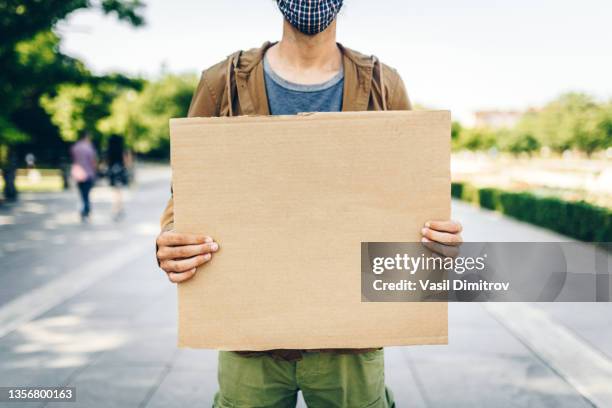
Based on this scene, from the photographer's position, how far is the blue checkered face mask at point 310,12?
54.2 inches

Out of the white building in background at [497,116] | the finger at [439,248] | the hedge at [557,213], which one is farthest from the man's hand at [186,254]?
the white building in background at [497,116]

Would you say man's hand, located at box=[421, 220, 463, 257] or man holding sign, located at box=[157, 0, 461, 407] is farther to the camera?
man holding sign, located at box=[157, 0, 461, 407]

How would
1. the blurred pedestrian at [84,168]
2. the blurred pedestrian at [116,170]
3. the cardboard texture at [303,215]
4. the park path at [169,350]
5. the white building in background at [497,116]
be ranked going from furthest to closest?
the white building in background at [497,116]
the blurred pedestrian at [116,170]
the blurred pedestrian at [84,168]
the park path at [169,350]
the cardboard texture at [303,215]

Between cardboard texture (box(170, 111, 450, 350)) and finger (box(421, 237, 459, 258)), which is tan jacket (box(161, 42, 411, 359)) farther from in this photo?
finger (box(421, 237, 459, 258))

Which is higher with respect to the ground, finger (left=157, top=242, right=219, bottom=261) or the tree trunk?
finger (left=157, top=242, right=219, bottom=261)

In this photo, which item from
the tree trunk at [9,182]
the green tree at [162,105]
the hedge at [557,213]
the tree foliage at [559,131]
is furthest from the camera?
the tree foliage at [559,131]

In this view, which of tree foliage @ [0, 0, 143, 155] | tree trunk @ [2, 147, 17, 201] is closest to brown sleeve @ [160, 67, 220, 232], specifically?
tree foliage @ [0, 0, 143, 155]

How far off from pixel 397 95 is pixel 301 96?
0.29 metres

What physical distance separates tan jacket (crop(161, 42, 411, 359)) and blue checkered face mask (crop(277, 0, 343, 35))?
0.16 metres

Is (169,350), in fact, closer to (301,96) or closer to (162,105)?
(301,96)

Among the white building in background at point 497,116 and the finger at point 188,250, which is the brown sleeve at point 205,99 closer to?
the finger at point 188,250

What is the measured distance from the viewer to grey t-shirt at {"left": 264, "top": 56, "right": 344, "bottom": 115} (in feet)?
4.99

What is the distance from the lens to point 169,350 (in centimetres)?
418

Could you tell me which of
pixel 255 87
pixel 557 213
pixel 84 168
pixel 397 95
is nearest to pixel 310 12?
pixel 255 87
